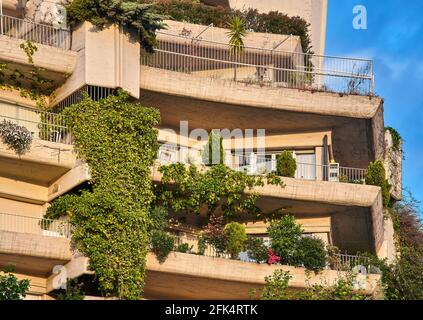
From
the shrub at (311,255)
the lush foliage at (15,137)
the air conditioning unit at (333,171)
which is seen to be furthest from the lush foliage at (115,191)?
the air conditioning unit at (333,171)

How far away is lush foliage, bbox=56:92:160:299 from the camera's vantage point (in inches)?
1848

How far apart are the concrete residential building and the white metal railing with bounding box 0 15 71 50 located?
0.05 m

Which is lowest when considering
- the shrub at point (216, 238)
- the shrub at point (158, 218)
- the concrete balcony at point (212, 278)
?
the concrete balcony at point (212, 278)

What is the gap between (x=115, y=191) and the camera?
4812cm

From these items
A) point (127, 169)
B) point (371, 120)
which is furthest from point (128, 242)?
point (371, 120)

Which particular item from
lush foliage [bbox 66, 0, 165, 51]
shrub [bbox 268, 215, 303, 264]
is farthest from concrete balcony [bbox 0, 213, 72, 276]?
shrub [bbox 268, 215, 303, 264]

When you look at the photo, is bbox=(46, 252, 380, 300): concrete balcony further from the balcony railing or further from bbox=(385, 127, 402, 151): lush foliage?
bbox=(385, 127, 402, 151): lush foliage

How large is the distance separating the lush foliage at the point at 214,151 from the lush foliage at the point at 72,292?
7.22 m

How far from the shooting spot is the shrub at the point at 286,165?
170ft

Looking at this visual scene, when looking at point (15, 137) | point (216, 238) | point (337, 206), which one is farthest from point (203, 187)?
point (15, 137)

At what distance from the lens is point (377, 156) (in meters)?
55.4

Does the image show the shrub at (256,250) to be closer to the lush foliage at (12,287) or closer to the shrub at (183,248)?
the shrub at (183,248)

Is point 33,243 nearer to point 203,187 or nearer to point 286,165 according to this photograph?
point 203,187

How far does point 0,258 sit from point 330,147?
14165 mm
